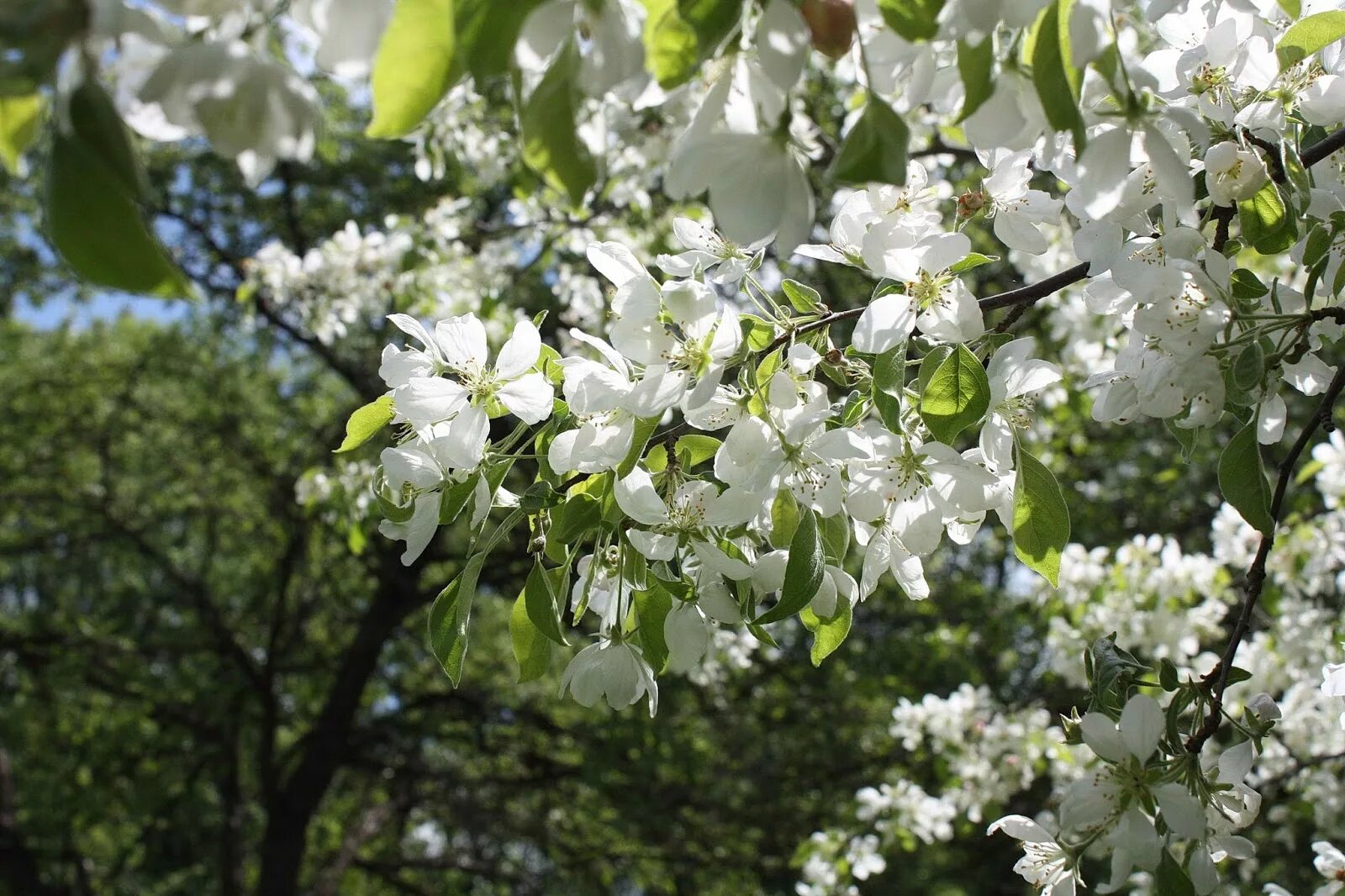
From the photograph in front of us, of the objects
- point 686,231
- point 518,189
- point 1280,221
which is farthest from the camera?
point 518,189

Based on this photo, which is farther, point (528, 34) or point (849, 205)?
point (849, 205)

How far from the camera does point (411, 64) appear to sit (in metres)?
0.60

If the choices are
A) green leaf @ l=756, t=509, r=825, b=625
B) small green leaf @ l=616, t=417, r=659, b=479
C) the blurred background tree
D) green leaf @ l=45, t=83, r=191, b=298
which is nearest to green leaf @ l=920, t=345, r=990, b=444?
green leaf @ l=756, t=509, r=825, b=625

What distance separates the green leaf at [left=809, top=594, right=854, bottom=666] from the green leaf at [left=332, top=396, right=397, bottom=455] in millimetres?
483

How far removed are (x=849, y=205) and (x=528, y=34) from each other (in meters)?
0.58

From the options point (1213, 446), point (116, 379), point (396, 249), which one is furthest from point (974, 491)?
point (116, 379)

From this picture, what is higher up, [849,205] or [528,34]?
[849,205]

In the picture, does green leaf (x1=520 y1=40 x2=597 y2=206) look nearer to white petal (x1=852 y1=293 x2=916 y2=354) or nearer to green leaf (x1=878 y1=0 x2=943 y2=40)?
green leaf (x1=878 y1=0 x2=943 y2=40)

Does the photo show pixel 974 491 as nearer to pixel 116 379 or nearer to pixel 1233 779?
pixel 1233 779

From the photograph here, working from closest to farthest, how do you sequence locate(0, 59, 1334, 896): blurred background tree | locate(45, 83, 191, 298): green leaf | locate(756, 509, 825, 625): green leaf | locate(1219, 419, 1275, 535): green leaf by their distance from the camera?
locate(45, 83, 191, 298): green leaf
locate(756, 509, 825, 625): green leaf
locate(1219, 419, 1275, 535): green leaf
locate(0, 59, 1334, 896): blurred background tree

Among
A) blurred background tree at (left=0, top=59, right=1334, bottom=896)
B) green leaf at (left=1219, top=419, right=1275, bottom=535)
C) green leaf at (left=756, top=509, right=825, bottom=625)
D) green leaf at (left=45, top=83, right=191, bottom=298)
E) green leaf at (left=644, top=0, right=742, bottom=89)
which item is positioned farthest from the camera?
blurred background tree at (left=0, top=59, right=1334, bottom=896)

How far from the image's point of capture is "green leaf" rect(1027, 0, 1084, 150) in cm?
68

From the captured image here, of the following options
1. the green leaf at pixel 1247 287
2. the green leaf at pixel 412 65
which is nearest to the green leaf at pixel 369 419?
the green leaf at pixel 412 65

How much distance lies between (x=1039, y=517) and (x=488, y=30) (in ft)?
2.27
